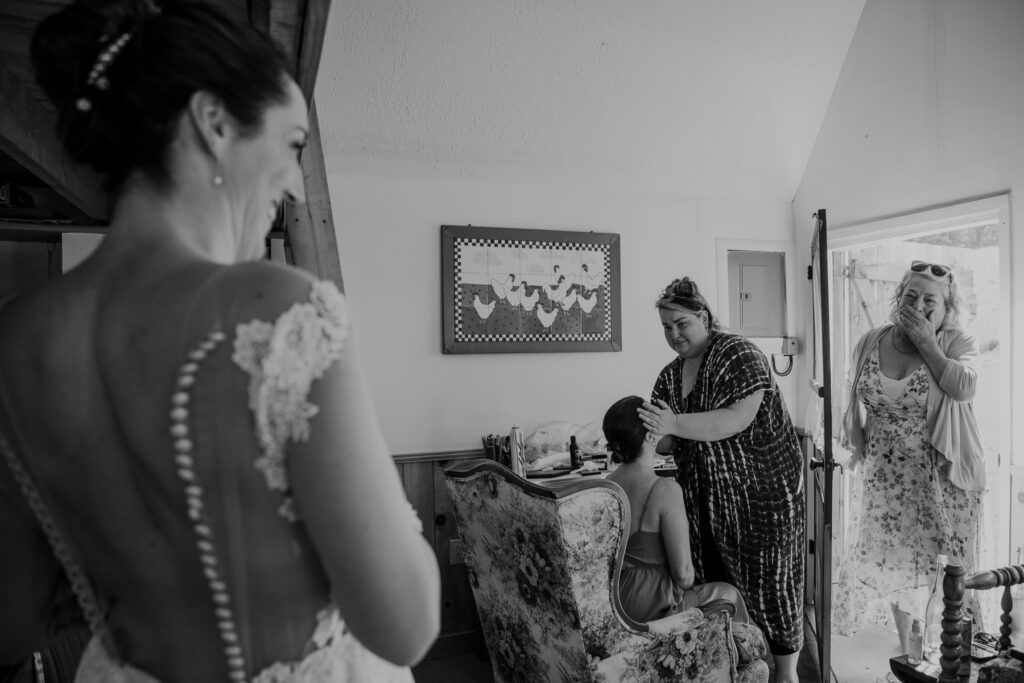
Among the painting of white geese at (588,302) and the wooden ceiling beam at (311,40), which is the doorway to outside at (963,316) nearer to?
the painting of white geese at (588,302)

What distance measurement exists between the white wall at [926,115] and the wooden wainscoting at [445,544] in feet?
7.78

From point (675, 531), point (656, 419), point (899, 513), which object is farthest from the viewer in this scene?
point (899, 513)

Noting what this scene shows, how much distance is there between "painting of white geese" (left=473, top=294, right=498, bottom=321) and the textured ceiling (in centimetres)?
60

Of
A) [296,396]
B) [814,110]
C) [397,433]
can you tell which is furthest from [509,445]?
[296,396]

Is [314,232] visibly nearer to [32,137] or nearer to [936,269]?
[32,137]

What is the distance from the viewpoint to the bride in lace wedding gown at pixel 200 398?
521 mm

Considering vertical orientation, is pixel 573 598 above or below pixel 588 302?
below

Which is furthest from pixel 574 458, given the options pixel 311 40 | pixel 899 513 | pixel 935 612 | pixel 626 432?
pixel 311 40

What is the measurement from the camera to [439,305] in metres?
3.28

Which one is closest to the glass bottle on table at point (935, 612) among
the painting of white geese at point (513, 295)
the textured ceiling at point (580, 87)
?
the painting of white geese at point (513, 295)

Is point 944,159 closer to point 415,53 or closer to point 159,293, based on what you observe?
point 415,53

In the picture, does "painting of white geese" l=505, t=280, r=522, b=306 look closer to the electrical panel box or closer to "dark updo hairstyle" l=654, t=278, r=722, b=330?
"dark updo hairstyle" l=654, t=278, r=722, b=330

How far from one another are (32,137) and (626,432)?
1.76 m

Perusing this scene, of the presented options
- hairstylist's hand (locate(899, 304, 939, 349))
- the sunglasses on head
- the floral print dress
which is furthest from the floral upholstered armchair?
the sunglasses on head
